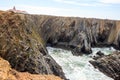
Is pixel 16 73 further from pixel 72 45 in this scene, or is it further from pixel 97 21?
pixel 97 21

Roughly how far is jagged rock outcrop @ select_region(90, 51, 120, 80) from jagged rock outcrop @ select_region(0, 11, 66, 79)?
437 inches

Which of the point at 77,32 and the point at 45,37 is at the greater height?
the point at 77,32

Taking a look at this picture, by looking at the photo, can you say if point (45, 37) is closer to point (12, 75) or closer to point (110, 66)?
point (110, 66)

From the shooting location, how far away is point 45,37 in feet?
186

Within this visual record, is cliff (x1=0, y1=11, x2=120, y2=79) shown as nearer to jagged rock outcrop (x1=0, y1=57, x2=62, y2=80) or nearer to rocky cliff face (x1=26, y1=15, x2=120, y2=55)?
rocky cliff face (x1=26, y1=15, x2=120, y2=55)

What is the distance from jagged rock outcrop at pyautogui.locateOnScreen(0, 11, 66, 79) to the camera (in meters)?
19.2

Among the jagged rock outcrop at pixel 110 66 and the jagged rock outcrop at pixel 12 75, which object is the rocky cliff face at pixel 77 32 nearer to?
the jagged rock outcrop at pixel 110 66

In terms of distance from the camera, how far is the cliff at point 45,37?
19.6m

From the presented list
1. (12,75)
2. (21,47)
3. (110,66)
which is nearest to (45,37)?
(110,66)

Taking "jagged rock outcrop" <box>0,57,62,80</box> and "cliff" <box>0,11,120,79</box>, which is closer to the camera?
"jagged rock outcrop" <box>0,57,62,80</box>

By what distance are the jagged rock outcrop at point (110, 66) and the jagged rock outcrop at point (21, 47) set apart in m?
11.1

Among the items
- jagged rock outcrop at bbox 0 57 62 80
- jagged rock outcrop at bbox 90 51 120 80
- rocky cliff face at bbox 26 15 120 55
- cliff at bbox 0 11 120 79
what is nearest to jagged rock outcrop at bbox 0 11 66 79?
cliff at bbox 0 11 120 79

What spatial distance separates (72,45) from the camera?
51.9 m

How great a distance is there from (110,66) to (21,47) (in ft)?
54.2
